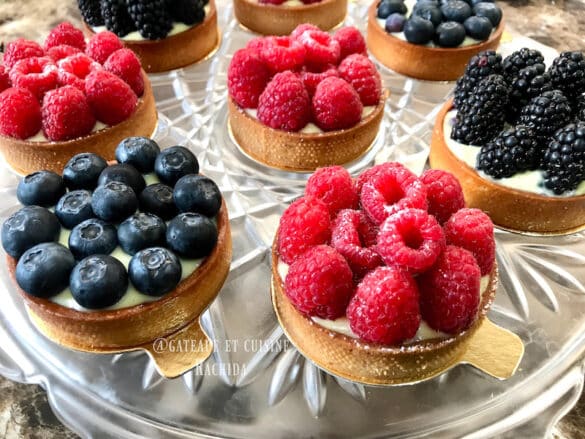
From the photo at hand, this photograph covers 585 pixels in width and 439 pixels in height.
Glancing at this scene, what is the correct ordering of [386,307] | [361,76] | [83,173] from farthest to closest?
[361,76] < [83,173] < [386,307]

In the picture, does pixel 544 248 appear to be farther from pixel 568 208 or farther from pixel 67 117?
pixel 67 117

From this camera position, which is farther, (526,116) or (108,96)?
(108,96)

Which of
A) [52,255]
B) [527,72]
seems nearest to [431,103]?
[527,72]

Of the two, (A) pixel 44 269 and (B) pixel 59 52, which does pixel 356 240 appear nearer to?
(A) pixel 44 269

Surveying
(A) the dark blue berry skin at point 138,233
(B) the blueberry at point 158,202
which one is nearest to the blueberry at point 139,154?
(B) the blueberry at point 158,202

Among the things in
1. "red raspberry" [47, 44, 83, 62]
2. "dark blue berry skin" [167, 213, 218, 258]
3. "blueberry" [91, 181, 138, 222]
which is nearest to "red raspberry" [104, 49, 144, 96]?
"red raspberry" [47, 44, 83, 62]

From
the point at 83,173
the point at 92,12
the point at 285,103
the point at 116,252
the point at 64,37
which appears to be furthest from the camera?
the point at 92,12

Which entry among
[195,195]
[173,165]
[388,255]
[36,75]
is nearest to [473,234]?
[388,255]
